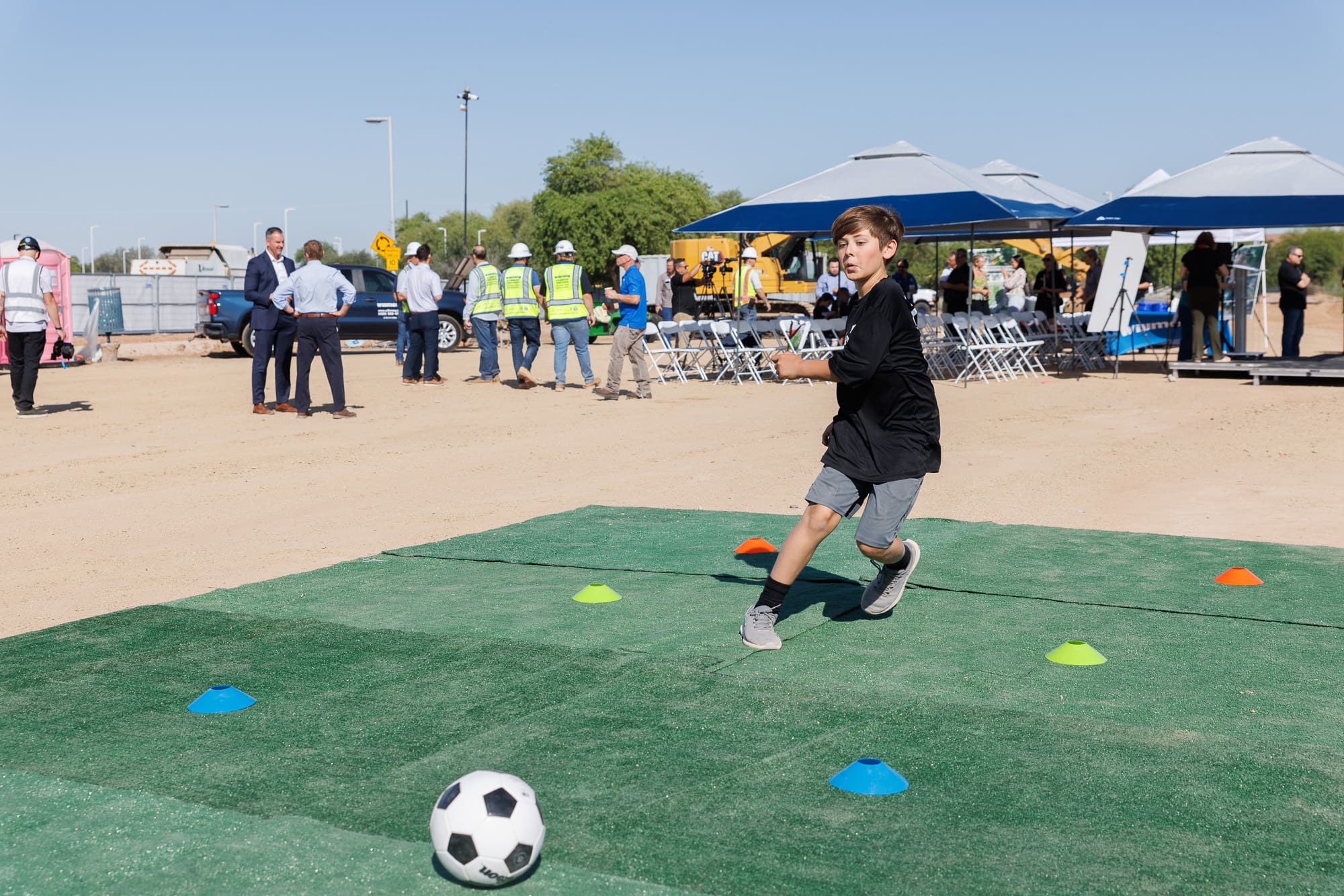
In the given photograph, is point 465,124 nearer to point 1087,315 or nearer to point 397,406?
point 1087,315

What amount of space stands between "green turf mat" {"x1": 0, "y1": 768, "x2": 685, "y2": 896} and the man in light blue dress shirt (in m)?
9.89

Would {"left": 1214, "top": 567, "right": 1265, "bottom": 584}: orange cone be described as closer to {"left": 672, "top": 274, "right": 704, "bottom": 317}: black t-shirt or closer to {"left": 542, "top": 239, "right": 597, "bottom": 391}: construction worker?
{"left": 542, "top": 239, "right": 597, "bottom": 391}: construction worker

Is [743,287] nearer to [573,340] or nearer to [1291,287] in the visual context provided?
[573,340]

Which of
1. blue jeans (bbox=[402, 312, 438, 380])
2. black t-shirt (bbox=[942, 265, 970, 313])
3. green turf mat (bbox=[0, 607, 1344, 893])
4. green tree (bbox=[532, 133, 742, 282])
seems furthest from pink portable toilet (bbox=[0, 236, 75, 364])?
green tree (bbox=[532, 133, 742, 282])

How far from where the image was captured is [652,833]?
10.8ft

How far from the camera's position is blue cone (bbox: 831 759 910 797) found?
11.7ft

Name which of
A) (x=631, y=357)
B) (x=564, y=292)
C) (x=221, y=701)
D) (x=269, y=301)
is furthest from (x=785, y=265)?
(x=221, y=701)

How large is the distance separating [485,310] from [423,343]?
109 cm

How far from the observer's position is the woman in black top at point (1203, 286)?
18.0 metres

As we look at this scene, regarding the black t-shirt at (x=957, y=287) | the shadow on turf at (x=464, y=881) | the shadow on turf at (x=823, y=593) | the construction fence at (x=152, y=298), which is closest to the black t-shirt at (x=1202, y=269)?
the black t-shirt at (x=957, y=287)

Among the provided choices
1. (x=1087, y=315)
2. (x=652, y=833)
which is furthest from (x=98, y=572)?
(x=1087, y=315)

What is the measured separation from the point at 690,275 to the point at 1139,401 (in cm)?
898

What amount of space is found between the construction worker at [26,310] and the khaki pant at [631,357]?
5727mm

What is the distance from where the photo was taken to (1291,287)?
750 inches
